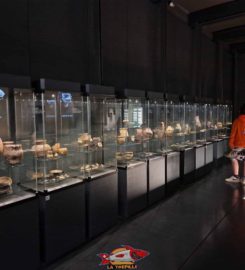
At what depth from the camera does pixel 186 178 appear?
5.95 metres

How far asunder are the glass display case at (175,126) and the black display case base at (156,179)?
0.53m

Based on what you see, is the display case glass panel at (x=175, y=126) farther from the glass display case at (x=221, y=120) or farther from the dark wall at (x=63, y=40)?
the glass display case at (x=221, y=120)

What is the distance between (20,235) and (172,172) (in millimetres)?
3403

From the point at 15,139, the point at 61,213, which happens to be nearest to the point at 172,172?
the point at 61,213

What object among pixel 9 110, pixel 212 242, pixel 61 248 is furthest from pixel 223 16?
pixel 61 248

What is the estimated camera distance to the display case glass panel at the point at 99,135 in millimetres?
3439

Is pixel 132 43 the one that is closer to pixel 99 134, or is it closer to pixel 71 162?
pixel 99 134

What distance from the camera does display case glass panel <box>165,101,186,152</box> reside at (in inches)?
213

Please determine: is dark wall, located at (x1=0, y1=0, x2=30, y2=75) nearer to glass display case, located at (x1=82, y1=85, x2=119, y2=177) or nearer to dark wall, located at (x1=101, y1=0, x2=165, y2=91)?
glass display case, located at (x1=82, y1=85, x2=119, y2=177)

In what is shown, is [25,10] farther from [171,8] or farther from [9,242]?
[171,8]

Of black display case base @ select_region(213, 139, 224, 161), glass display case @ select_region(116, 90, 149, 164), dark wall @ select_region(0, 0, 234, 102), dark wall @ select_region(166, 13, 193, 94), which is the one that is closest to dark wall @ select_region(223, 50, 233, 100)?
black display case base @ select_region(213, 139, 224, 161)

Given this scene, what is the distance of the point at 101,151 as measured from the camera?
3.85m

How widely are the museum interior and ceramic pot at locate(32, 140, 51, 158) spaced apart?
11 millimetres

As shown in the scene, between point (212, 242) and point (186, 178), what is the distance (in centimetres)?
268
